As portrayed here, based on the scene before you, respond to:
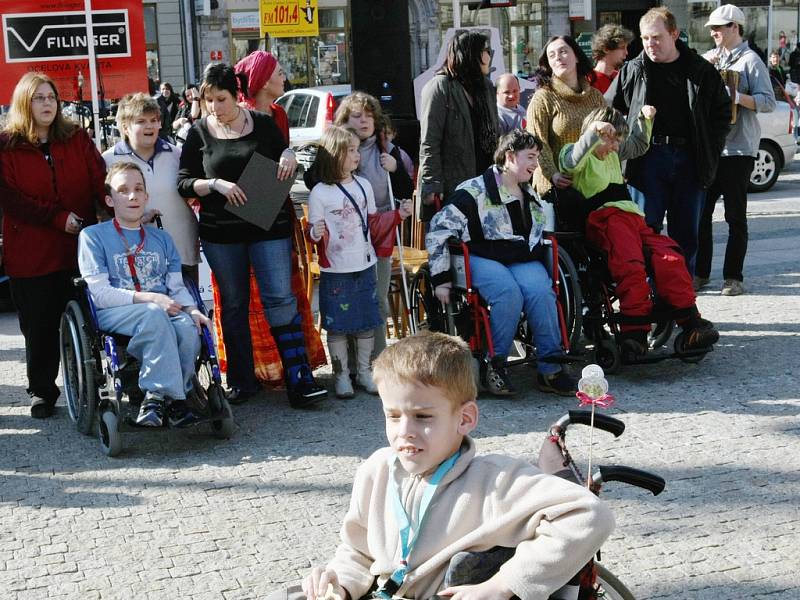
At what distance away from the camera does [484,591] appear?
256 centimetres

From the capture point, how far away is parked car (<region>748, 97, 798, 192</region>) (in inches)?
609

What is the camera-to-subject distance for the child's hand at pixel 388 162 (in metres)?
6.89

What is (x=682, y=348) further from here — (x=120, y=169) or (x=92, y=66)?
(x=92, y=66)

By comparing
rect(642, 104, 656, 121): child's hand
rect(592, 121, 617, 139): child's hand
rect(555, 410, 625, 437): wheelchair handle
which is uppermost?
rect(642, 104, 656, 121): child's hand

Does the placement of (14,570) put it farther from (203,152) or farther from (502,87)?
(502,87)

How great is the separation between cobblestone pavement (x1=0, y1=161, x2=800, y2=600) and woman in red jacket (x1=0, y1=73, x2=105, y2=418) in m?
0.41

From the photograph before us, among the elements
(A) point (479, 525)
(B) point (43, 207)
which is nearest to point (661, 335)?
(B) point (43, 207)

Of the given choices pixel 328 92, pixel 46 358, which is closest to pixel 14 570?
pixel 46 358

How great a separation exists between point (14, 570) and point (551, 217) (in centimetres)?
401

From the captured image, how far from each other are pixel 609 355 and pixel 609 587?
3.77 meters

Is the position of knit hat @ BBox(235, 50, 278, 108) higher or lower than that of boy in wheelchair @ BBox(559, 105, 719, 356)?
higher

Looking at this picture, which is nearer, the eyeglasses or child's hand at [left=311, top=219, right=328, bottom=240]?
the eyeglasses

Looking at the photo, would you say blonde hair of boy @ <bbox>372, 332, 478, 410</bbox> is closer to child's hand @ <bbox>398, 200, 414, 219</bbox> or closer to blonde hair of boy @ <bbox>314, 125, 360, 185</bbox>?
blonde hair of boy @ <bbox>314, 125, 360, 185</bbox>

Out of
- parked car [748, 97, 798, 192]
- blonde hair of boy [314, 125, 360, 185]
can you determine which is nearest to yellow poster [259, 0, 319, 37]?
parked car [748, 97, 798, 192]
